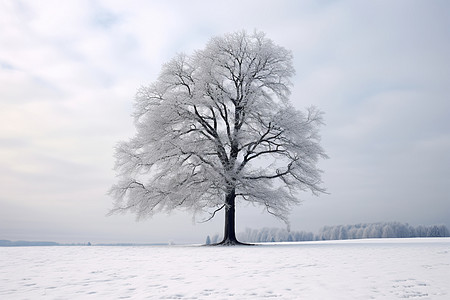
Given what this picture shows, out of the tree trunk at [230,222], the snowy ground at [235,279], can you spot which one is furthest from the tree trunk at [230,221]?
the snowy ground at [235,279]

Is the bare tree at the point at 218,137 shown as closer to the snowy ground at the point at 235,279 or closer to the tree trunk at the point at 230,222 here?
the tree trunk at the point at 230,222

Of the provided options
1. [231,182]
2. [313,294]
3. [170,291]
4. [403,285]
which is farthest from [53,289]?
[231,182]

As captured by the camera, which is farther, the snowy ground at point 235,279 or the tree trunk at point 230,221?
the tree trunk at point 230,221

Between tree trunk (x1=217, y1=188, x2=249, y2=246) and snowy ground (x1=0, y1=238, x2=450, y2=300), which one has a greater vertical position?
tree trunk (x1=217, y1=188, x2=249, y2=246)

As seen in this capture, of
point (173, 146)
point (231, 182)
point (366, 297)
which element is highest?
point (173, 146)

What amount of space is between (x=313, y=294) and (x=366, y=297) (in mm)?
839

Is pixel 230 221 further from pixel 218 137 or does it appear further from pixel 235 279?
pixel 235 279

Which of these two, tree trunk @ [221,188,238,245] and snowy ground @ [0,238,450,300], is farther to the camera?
tree trunk @ [221,188,238,245]

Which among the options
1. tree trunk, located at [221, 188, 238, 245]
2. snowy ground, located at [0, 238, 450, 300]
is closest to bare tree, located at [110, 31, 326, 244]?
→ tree trunk, located at [221, 188, 238, 245]

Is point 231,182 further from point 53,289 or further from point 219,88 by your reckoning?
point 53,289

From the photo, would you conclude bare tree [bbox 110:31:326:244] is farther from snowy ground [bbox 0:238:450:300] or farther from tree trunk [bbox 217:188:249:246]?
snowy ground [bbox 0:238:450:300]

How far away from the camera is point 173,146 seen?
773 inches

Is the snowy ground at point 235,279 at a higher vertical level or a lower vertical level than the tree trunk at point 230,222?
lower

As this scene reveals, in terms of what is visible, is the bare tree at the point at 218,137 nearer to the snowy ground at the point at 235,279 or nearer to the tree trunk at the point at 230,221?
the tree trunk at the point at 230,221
